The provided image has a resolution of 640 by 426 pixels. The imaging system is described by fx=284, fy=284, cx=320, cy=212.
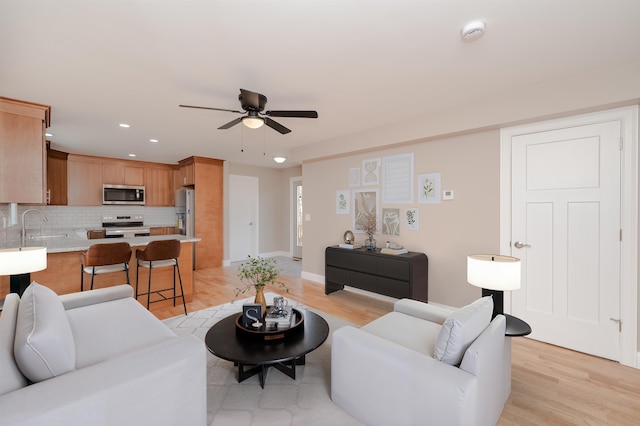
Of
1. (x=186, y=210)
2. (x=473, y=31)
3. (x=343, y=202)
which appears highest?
(x=473, y=31)

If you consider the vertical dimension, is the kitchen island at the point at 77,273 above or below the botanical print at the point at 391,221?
below

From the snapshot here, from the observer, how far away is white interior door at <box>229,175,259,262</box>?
6715 mm

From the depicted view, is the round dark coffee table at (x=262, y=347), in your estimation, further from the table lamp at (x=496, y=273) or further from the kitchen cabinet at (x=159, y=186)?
the kitchen cabinet at (x=159, y=186)

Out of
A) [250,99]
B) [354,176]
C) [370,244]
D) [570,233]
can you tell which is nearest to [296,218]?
[354,176]

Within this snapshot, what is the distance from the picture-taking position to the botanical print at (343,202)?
457 cm

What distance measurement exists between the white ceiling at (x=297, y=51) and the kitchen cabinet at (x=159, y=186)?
3499mm

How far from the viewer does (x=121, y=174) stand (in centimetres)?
620

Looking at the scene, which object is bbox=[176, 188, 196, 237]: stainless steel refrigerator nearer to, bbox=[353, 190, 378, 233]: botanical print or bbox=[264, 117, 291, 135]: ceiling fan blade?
bbox=[353, 190, 378, 233]: botanical print

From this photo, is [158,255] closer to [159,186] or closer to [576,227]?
[159,186]

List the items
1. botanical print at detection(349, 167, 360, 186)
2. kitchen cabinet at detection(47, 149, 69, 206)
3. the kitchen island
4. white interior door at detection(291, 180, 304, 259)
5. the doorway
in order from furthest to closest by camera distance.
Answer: white interior door at detection(291, 180, 304, 259) < kitchen cabinet at detection(47, 149, 69, 206) < botanical print at detection(349, 167, 360, 186) < the kitchen island < the doorway

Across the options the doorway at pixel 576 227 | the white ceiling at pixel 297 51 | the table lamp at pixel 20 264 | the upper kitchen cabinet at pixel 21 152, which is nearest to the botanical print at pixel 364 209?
the white ceiling at pixel 297 51

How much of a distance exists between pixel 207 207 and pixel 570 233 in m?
5.91

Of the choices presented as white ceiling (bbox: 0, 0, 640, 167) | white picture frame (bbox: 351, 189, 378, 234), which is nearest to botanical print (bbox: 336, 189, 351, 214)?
white picture frame (bbox: 351, 189, 378, 234)

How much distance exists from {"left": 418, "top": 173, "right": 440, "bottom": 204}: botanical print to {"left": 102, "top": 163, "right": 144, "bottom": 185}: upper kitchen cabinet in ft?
19.9
